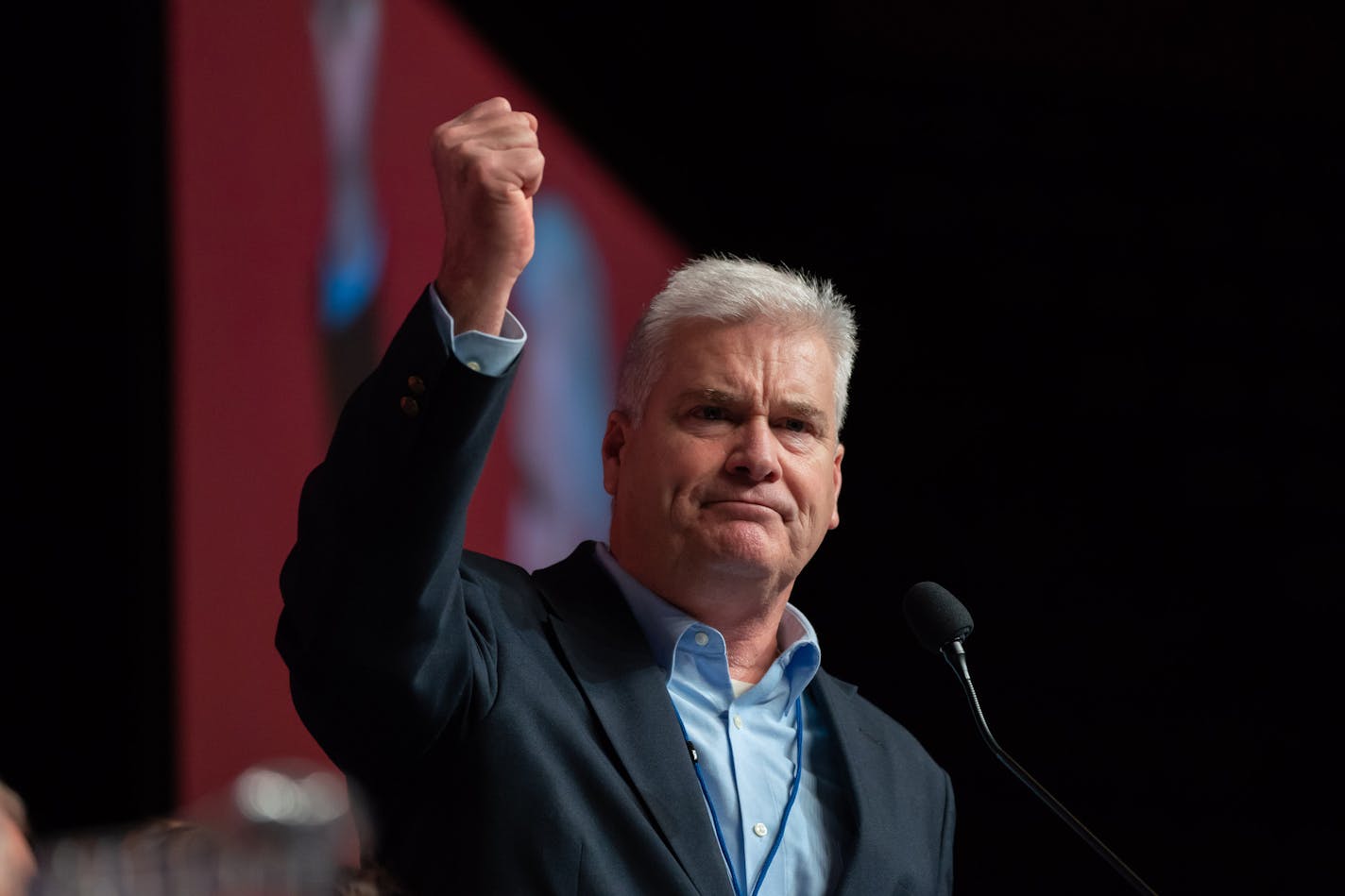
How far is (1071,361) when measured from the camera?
13.9 feet

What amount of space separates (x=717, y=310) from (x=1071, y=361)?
97.2 inches

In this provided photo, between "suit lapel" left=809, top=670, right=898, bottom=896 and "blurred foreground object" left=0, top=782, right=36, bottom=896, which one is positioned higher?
"blurred foreground object" left=0, top=782, right=36, bottom=896

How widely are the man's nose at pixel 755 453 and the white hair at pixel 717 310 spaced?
15 cm

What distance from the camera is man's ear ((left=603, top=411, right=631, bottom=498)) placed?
6.77ft

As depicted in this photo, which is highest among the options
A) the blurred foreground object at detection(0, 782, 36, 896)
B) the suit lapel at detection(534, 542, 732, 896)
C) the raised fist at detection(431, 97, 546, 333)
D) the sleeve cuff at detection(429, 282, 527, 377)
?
the raised fist at detection(431, 97, 546, 333)

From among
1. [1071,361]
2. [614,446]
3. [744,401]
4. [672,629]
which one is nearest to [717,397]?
[744,401]

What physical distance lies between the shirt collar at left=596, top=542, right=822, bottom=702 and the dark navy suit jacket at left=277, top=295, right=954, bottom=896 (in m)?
0.02

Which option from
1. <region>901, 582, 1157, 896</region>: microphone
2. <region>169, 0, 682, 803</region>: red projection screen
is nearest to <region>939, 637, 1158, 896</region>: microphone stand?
<region>901, 582, 1157, 896</region>: microphone

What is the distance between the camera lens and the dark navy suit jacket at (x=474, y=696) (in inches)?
54.8

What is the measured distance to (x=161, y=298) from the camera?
1970mm

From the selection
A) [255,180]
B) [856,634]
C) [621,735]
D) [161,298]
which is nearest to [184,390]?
[161,298]

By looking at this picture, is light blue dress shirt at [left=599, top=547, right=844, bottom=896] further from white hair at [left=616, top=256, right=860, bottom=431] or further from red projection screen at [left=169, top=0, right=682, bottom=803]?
red projection screen at [left=169, top=0, right=682, bottom=803]

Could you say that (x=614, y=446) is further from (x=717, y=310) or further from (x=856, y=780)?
(x=856, y=780)

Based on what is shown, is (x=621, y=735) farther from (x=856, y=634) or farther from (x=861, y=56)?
(x=861, y=56)
